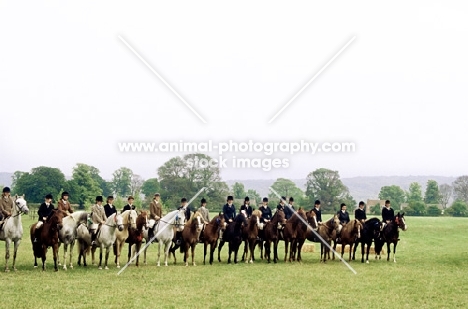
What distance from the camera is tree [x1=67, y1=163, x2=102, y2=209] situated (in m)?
77.8

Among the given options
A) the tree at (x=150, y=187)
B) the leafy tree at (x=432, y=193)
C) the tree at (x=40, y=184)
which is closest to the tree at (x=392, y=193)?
the leafy tree at (x=432, y=193)

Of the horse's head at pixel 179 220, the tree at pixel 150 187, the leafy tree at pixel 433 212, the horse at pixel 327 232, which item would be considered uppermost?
the tree at pixel 150 187

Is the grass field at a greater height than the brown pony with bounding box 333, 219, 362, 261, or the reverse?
the brown pony with bounding box 333, 219, 362, 261

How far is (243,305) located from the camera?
38.4ft

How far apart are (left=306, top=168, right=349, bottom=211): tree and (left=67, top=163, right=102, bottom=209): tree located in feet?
120

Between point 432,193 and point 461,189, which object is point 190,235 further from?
point 461,189

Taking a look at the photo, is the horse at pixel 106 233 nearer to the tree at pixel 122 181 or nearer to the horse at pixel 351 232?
the horse at pixel 351 232

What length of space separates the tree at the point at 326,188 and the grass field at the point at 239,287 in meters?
64.2

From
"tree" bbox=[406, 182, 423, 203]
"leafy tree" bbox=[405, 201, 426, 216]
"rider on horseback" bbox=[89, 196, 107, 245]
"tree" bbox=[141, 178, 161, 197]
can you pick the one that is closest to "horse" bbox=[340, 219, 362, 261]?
"rider on horseback" bbox=[89, 196, 107, 245]

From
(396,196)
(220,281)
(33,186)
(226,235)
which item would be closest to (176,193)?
(33,186)

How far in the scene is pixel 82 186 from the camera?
3110 inches

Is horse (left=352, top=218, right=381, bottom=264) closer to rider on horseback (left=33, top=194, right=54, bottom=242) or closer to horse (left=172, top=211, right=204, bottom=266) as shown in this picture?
horse (left=172, top=211, right=204, bottom=266)

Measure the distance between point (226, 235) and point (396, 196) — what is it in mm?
126703

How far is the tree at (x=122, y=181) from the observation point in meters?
118
